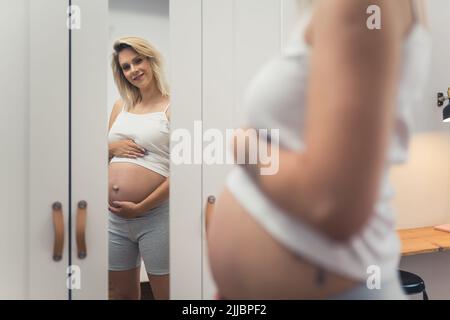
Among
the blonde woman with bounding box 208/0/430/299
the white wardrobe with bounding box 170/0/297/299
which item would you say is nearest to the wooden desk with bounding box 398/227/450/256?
the blonde woman with bounding box 208/0/430/299

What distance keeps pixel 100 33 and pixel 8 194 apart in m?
0.41

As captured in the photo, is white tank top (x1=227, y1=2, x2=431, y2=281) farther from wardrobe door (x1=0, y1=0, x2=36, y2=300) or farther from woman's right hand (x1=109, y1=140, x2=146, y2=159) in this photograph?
wardrobe door (x1=0, y1=0, x2=36, y2=300)

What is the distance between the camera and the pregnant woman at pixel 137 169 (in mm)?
874

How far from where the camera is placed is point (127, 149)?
0.87 m

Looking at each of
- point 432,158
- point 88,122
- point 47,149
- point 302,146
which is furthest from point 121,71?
point 432,158

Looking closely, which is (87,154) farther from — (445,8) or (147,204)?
(445,8)

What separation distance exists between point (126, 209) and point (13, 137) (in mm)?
293

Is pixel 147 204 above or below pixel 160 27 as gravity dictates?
below

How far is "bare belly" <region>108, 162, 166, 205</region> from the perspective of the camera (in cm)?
88

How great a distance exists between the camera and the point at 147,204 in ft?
2.94

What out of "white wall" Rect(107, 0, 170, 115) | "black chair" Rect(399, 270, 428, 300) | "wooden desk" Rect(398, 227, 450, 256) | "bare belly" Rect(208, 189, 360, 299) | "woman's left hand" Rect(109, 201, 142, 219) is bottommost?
"black chair" Rect(399, 270, 428, 300)

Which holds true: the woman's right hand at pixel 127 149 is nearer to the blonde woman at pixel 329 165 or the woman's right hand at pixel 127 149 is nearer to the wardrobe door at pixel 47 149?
the wardrobe door at pixel 47 149

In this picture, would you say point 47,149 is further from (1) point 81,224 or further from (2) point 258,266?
(2) point 258,266
